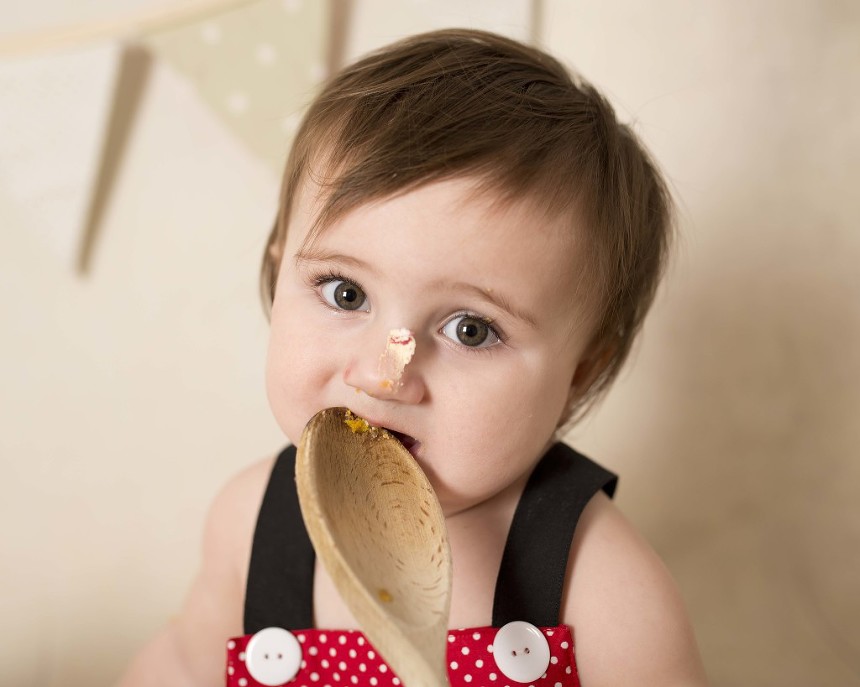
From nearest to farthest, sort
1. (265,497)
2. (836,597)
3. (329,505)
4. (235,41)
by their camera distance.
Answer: (329,505) → (265,497) → (836,597) → (235,41)

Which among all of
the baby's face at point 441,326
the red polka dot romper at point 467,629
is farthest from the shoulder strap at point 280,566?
the baby's face at point 441,326

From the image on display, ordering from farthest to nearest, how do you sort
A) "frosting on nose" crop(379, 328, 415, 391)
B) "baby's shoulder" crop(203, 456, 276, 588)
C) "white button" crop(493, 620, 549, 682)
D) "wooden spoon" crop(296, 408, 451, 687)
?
"baby's shoulder" crop(203, 456, 276, 588) < "white button" crop(493, 620, 549, 682) < "frosting on nose" crop(379, 328, 415, 391) < "wooden spoon" crop(296, 408, 451, 687)

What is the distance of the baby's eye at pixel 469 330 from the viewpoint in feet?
2.32

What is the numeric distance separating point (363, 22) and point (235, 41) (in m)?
0.18

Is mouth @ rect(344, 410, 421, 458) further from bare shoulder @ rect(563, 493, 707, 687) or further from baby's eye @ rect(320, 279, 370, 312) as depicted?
bare shoulder @ rect(563, 493, 707, 687)

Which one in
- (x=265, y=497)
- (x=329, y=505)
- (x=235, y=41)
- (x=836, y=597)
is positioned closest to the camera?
(x=329, y=505)

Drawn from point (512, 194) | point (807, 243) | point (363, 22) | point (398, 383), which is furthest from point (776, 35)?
point (398, 383)

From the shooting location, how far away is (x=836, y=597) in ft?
3.74

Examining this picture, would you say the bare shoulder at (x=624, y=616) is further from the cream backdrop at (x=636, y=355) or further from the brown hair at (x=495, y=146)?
the cream backdrop at (x=636, y=355)

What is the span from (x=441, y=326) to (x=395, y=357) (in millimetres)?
50

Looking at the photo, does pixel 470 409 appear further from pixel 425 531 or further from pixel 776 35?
pixel 776 35

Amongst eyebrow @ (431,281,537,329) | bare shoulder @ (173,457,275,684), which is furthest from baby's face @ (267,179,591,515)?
bare shoulder @ (173,457,275,684)

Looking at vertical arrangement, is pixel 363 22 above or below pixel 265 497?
above

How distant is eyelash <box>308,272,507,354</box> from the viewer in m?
0.71
